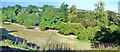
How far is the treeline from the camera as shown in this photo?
249 inches

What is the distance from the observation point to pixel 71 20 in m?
6.69

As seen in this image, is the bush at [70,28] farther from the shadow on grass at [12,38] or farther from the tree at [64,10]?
the shadow on grass at [12,38]

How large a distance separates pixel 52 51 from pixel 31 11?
2.44 metres

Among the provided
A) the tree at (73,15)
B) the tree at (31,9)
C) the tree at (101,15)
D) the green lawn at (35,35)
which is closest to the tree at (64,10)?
the tree at (73,15)

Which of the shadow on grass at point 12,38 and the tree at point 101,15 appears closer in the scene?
the shadow on grass at point 12,38

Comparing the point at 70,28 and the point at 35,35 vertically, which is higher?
the point at 70,28

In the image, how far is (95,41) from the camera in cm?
644

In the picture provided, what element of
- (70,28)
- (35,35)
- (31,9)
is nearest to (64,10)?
(70,28)

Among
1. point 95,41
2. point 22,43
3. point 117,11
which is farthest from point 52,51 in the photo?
point 117,11

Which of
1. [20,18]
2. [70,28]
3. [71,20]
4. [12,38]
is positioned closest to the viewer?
[12,38]

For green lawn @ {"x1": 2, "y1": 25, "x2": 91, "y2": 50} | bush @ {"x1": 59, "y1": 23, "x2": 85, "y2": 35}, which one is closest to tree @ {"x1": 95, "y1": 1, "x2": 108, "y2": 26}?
bush @ {"x1": 59, "y1": 23, "x2": 85, "y2": 35}

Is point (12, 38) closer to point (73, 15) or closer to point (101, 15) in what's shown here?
point (73, 15)

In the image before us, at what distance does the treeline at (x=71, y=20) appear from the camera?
6332 millimetres

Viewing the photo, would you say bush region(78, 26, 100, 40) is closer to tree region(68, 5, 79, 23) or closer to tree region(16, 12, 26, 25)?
tree region(68, 5, 79, 23)
